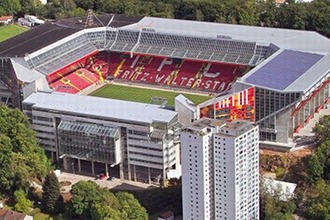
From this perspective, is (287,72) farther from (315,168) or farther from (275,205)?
(275,205)

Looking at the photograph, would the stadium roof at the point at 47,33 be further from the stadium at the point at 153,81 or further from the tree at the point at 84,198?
the tree at the point at 84,198

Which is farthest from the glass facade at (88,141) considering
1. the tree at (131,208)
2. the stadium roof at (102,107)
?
the tree at (131,208)

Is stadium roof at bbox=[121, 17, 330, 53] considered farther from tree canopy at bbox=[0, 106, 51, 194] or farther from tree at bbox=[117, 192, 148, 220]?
tree at bbox=[117, 192, 148, 220]

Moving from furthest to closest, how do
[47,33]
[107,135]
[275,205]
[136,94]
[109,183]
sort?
[47,33]
[136,94]
[109,183]
[107,135]
[275,205]

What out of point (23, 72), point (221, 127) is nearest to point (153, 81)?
point (23, 72)

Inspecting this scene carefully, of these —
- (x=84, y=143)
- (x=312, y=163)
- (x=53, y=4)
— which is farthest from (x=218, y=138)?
(x=53, y=4)

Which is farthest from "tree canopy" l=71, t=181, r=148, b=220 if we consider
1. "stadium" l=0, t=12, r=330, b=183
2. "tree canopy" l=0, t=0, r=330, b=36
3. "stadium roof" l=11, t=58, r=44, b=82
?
"tree canopy" l=0, t=0, r=330, b=36

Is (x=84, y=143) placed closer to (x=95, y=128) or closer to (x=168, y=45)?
(x=95, y=128)
